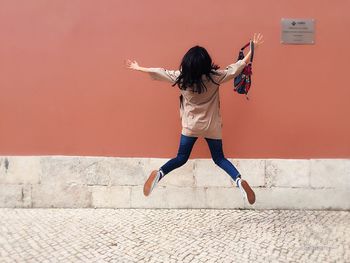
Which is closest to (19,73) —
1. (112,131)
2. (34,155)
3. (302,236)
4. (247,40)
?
(34,155)

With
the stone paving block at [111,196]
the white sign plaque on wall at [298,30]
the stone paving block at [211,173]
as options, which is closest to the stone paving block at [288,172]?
the stone paving block at [211,173]

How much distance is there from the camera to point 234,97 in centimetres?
432

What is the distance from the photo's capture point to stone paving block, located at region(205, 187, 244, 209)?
442 centimetres

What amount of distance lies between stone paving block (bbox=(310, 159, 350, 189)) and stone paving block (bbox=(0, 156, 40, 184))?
315cm

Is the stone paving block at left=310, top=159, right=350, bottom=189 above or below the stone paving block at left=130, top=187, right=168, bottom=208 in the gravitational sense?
above

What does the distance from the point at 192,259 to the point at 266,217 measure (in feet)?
4.25

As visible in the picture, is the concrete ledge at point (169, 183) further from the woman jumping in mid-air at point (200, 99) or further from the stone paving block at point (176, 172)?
the woman jumping in mid-air at point (200, 99)

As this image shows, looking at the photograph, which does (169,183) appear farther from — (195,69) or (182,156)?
(195,69)

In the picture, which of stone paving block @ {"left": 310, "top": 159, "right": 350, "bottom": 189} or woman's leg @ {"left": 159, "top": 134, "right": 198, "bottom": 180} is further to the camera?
stone paving block @ {"left": 310, "top": 159, "right": 350, "bottom": 189}

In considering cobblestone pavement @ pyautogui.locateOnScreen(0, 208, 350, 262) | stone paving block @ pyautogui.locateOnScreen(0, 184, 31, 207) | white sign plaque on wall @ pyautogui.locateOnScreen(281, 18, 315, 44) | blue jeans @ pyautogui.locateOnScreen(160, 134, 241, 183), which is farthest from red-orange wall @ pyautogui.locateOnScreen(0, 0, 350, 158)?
cobblestone pavement @ pyautogui.locateOnScreen(0, 208, 350, 262)

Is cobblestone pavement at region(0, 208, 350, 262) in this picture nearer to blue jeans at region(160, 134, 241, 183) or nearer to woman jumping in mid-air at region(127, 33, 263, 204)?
woman jumping in mid-air at region(127, 33, 263, 204)

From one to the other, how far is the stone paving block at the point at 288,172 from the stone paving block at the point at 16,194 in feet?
9.11

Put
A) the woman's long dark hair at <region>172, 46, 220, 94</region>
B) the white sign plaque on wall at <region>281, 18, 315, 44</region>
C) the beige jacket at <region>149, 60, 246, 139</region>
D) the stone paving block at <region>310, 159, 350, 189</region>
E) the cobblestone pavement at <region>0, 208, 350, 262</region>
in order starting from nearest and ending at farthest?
1. the cobblestone pavement at <region>0, 208, 350, 262</region>
2. the woman's long dark hair at <region>172, 46, 220, 94</region>
3. the beige jacket at <region>149, 60, 246, 139</region>
4. the white sign plaque on wall at <region>281, 18, 315, 44</region>
5. the stone paving block at <region>310, 159, 350, 189</region>

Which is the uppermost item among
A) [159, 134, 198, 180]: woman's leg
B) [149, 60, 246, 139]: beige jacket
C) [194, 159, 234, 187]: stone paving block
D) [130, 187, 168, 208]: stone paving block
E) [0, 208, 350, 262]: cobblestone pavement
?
[149, 60, 246, 139]: beige jacket
